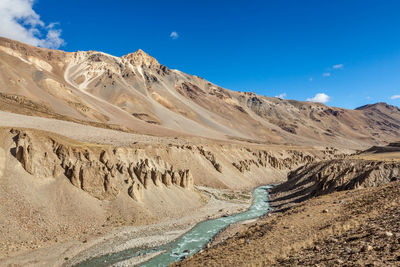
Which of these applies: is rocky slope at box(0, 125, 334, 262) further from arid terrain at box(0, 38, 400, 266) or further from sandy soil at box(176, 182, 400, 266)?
sandy soil at box(176, 182, 400, 266)

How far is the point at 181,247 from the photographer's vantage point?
93.8 feet

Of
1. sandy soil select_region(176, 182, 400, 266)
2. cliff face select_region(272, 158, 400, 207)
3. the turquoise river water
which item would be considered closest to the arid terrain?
sandy soil select_region(176, 182, 400, 266)

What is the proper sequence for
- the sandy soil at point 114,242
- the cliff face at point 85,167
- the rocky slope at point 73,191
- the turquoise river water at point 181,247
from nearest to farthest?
1. the sandy soil at point 114,242
2. the turquoise river water at point 181,247
3. the rocky slope at point 73,191
4. the cliff face at point 85,167

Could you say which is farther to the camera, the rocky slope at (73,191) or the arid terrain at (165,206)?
the rocky slope at (73,191)

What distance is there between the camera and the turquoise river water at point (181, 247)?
81.6 ft

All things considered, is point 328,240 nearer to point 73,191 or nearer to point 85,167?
point 73,191

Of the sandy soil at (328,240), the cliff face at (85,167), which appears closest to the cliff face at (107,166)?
the cliff face at (85,167)

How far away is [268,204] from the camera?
49.4 meters

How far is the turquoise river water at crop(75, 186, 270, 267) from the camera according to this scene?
24.9 m

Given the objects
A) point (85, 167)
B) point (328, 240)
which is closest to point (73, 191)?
point (85, 167)

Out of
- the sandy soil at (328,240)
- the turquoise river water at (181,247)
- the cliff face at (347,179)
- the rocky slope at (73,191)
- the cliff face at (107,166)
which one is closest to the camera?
the sandy soil at (328,240)

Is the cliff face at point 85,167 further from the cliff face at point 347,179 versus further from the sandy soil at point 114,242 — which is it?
the cliff face at point 347,179

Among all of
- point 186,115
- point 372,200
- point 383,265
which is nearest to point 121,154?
point 372,200

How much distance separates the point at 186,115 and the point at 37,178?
552 ft
